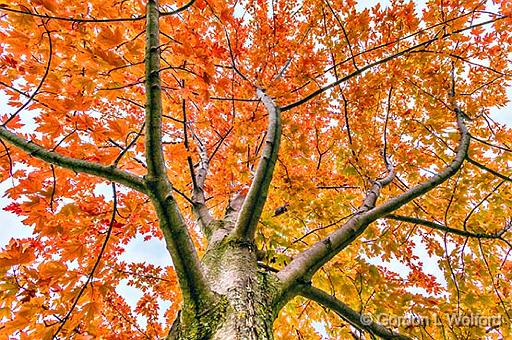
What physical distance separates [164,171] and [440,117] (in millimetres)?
3445

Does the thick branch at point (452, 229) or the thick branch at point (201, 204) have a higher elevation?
the thick branch at point (201, 204)

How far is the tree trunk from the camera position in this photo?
4.33ft

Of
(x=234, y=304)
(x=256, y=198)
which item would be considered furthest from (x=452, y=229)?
(x=234, y=304)

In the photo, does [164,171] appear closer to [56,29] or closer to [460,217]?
[56,29]

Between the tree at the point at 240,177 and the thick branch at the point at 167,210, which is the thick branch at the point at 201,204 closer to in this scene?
the tree at the point at 240,177

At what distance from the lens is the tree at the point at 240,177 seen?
157 centimetres

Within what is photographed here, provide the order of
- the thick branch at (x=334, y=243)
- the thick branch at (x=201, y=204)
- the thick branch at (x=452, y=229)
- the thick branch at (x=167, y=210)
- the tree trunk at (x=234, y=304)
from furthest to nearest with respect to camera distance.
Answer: the thick branch at (x=201, y=204) → the thick branch at (x=452, y=229) → the thick branch at (x=334, y=243) → the thick branch at (x=167, y=210) → the tree trunk at (x=234, y=304)

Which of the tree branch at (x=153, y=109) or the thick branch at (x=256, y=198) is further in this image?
the thick branch at (x=256, y=198)

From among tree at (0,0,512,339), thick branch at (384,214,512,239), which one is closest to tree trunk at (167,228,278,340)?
tree at (0,0,512,339)

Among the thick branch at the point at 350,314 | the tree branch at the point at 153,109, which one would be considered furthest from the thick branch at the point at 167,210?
the thick branch at the point at 350,314

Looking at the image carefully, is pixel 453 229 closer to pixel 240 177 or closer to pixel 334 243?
pixel 334 243

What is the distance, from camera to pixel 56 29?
80.4 inches

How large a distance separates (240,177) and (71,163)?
187 cm

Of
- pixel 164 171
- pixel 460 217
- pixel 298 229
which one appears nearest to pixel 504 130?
pixel 460 217
